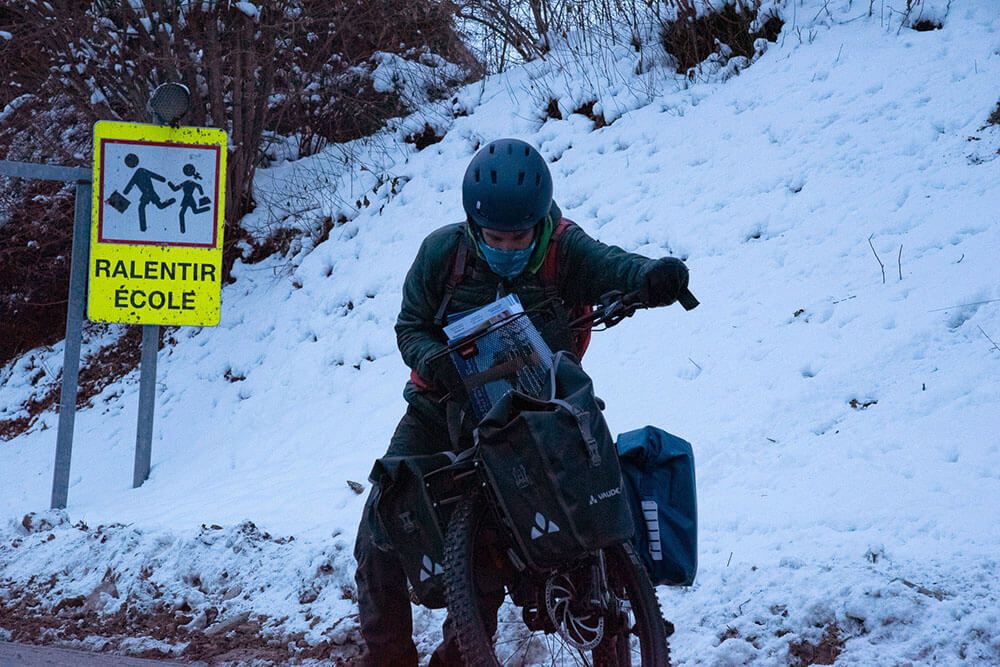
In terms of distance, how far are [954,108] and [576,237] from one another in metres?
6.55

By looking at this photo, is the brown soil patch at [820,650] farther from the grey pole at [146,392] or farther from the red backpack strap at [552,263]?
the grey pole at [146,392]

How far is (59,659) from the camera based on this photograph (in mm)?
5906

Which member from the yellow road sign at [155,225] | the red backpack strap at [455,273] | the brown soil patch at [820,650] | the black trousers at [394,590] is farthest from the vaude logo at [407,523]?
the yellow road sign at [155,225]

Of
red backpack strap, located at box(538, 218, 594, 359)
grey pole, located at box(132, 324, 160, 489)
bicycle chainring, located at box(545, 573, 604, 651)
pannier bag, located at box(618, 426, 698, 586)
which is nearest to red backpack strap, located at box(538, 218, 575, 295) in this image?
red backpack strap, located at box(538, 218, 594, 359)

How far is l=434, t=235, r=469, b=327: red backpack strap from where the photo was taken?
401 centimetres

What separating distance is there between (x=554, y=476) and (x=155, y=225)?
8046 mm

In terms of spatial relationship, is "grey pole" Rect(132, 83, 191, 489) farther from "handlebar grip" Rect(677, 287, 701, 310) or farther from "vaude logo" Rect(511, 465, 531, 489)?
"vaude logo" Rect(511, 465, 531, 489)

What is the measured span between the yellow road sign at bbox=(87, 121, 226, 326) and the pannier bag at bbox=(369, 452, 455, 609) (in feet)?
23.2

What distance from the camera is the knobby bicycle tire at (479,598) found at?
3.46m

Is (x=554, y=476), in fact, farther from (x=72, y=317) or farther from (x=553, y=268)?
(x=72, y=317)

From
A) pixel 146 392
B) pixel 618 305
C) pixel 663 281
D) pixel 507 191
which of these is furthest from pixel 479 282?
pixel 146 392

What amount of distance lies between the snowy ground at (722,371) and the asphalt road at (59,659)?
27cm

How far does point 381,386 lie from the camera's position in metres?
10.8

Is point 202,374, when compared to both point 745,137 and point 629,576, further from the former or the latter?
point 629,576
